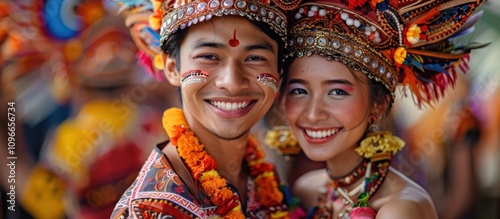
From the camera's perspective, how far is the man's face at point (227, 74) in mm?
2682

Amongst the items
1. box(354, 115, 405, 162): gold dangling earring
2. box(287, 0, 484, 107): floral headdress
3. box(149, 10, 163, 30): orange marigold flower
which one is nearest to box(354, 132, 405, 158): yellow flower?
box(354, 115, 405, 162): gold dangling earring

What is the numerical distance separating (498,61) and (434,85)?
2292mm

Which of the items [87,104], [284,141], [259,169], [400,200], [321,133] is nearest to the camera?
[400,200]

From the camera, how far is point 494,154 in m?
5.30

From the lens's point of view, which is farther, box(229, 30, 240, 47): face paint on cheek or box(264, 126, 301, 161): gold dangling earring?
box(264, 126, 301, 161): gold dangling earring

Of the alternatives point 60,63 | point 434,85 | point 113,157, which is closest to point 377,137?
point 434,85

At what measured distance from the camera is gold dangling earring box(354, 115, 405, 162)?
10.1 ft

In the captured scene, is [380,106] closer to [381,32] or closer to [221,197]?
[381,32]

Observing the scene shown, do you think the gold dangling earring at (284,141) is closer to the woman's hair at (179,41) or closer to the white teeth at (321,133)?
the white teeth at (321,133)

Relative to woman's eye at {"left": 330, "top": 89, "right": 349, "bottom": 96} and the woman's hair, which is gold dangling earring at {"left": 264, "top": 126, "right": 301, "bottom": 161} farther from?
the woman's hair

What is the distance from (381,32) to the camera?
115 inches

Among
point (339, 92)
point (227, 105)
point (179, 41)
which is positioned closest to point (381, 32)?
point (339, 92)

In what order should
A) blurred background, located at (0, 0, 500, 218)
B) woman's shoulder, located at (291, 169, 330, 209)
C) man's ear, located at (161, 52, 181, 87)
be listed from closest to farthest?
man's ear, located at (161, 52, 181, 87)
woman's shoulder, located at (291, 169, 330, 209)
blurred background, located at (0, 0, 500, 218)

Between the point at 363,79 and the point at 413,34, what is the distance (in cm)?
31
